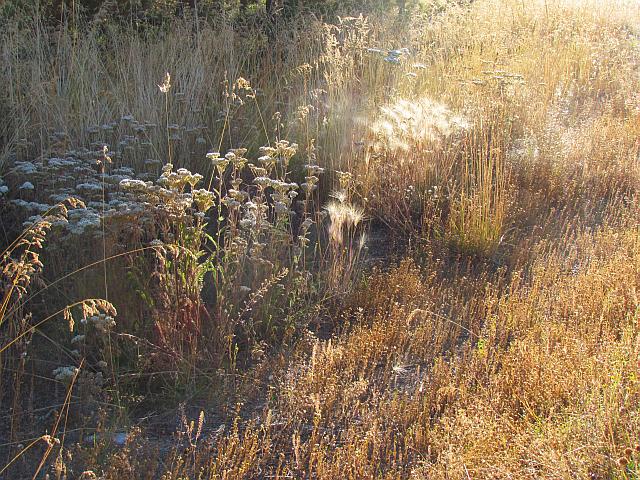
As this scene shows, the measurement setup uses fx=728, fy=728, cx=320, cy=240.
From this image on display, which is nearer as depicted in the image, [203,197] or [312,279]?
[203,197]

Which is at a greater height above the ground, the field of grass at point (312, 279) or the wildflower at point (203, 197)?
the wildflower at point (203, 197)

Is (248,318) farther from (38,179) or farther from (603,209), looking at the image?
(603,209)

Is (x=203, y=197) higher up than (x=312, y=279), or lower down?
higher up

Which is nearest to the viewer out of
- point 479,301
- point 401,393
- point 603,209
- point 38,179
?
point 401,393

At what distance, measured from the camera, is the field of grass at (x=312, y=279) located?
2.98m

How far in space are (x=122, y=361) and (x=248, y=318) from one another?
71 cm

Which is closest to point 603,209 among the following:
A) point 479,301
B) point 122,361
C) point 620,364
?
point 479,301

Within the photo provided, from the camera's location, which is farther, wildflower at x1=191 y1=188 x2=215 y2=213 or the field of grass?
wildflower at x1=191 y1=188 x2=215 y2=213

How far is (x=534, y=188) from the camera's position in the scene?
19.1ft

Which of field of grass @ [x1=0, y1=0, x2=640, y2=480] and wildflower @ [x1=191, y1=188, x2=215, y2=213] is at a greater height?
wildflower @ [x1=191, y1=188, x2=215, y2=213]

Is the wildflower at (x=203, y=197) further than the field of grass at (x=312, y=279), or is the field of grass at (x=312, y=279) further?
the wildflower at (x=203, y=197)

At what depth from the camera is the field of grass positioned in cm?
298

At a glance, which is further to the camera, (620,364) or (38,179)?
(38,179)

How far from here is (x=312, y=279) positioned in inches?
174
